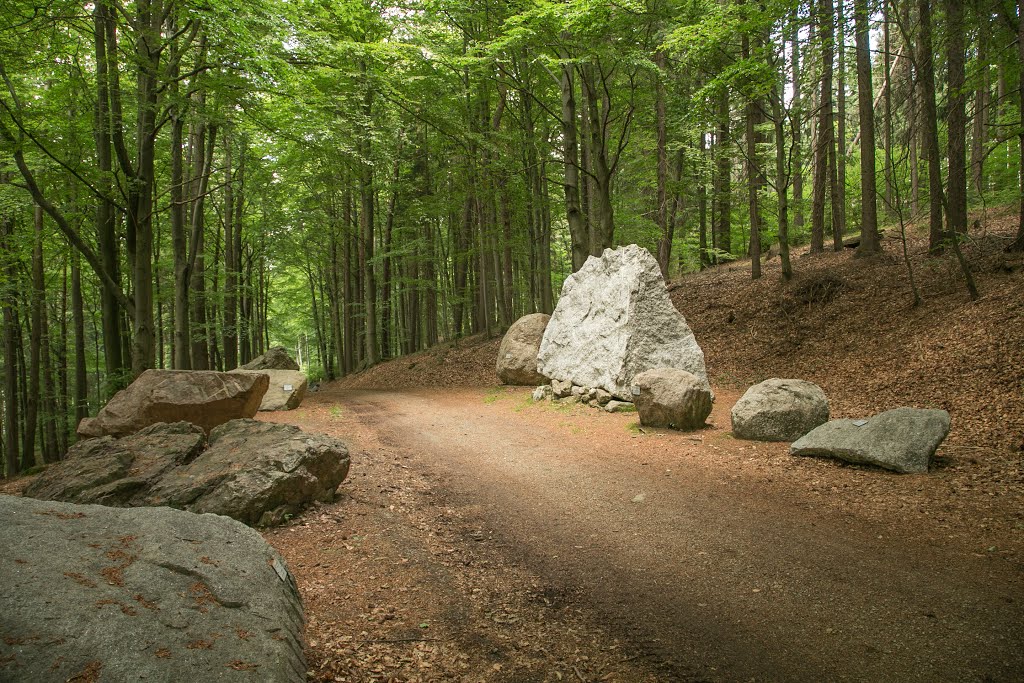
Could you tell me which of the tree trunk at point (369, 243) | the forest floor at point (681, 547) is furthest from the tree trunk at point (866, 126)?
the tree trunk at point (369, 243)

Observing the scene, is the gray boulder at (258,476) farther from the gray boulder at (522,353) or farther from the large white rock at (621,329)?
the gray boulder at (522,353)

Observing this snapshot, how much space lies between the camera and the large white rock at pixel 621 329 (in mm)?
10602

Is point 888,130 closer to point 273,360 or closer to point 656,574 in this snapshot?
point 656,574

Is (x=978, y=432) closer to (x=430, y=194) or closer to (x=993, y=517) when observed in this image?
(x=993, y=517)

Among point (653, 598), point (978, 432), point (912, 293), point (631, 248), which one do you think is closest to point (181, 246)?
point (631, 248)

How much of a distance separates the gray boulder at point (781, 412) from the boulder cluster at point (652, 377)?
13 millimetres

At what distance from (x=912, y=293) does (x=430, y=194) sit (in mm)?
14788

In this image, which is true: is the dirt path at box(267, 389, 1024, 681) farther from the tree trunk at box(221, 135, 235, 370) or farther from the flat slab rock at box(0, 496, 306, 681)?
the tree trunk at box(221, 135, 235, 370)

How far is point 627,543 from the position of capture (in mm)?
4652

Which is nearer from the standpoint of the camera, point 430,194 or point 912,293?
point 912,293

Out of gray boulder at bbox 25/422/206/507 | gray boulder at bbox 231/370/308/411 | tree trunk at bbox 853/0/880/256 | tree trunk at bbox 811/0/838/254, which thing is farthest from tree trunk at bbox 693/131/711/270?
gray boulder at bbox 25/422/206/507

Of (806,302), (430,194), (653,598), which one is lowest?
(653,598)

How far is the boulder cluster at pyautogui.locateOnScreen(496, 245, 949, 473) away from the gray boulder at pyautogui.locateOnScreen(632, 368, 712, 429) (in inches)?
0.6

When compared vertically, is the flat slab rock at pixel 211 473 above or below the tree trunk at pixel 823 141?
below
